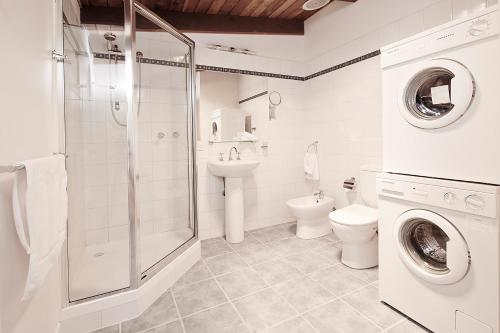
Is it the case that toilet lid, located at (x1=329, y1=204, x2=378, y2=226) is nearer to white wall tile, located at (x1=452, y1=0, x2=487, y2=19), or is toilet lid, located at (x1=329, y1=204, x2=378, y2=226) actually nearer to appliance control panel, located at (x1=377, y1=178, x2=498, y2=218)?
appliance control panel, located at (x1=377, y1=178, x2=498, y2=218)

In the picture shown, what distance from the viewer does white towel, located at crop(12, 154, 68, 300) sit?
2.85ft

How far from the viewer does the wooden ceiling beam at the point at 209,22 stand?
238 cm

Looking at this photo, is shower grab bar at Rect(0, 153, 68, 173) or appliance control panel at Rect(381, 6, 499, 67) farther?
appliance control panel at Rect(381, 6, 499, 67)

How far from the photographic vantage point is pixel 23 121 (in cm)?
106

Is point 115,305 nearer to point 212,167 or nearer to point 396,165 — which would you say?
point 212,167

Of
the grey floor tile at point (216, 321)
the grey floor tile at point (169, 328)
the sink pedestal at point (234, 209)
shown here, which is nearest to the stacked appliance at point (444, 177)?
the grey floor tile at point (216, 321)

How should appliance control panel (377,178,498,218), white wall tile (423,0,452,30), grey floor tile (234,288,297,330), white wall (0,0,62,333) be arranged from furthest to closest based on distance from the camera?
1. white wall tile (423,0,452,30)
2. grey floor tile (234,288,297,330)
3. appliance control panel (377,178,498,218)
4. white wall (0,0,62,333)

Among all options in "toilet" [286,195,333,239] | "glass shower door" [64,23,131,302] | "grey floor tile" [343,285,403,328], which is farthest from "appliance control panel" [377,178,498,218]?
"glass shower door" [64,23,131,302]

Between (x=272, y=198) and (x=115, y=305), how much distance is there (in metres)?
2.12

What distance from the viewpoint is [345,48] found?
2.89 m

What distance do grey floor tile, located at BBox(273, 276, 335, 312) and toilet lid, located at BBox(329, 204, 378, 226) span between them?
0.54 metres

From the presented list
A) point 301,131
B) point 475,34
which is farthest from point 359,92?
point 475,34

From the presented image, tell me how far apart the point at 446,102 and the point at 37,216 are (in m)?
1.97

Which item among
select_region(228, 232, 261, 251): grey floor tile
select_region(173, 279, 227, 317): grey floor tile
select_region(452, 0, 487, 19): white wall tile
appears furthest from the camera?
select_region(228, 232, 261, 251): grey floor tile
